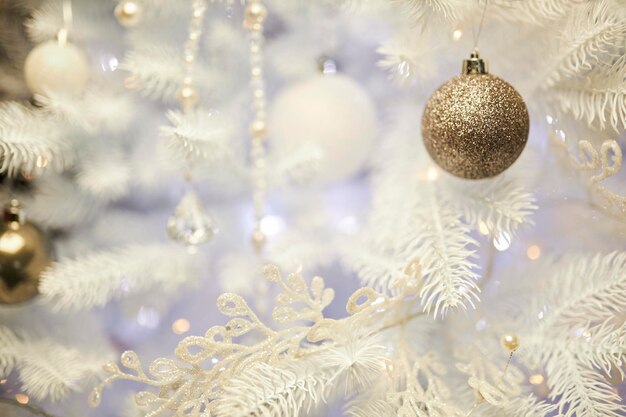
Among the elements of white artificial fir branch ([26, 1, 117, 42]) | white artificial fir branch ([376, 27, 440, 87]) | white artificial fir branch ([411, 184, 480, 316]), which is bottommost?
white artificial fir branch ([411, 184, 480, 316])

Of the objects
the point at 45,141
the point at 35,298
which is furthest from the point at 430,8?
the point at 35,298

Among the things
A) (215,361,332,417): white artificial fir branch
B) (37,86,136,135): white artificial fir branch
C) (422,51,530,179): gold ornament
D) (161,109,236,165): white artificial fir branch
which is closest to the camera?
(215,361,332,417): white artificial fir branch

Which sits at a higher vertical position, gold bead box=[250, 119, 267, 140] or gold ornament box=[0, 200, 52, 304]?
gold bead box=[250, 119, 267, 140]

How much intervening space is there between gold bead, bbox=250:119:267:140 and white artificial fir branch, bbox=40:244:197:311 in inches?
7.4

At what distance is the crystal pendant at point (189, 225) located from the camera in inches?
30.2

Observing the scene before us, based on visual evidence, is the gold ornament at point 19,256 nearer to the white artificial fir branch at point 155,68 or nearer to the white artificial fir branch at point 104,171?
the white artificial fir branch at point 104,171

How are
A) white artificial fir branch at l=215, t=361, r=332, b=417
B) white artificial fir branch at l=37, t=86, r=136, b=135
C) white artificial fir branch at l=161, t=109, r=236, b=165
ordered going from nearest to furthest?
1. white artificial fir branch at l=215, t=361, r=332, b=417
2. white artificial fir branch at l=161, t=109, r=236, b=165
3. white artificial fir branch at l=37, t=86, r=136, b=135

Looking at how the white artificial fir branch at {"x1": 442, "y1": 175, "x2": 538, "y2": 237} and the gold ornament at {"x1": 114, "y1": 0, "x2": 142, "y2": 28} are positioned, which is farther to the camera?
the gold ornament at {"x1": 114, "y1": 0, "x2": 142, "y2": 28}

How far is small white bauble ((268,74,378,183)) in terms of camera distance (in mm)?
799

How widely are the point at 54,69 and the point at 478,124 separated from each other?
1.81ft

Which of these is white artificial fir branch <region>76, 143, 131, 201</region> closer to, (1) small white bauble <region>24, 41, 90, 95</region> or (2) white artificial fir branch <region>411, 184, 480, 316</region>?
(1) small white bauble <region>24, 41, 90, 95</region>

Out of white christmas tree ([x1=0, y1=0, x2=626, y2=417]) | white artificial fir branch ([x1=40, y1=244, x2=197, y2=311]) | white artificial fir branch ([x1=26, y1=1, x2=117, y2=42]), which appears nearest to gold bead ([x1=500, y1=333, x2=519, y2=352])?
white christmas tree ([x1=0, y1=0, x2=626, y2=417])

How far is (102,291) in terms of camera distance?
2.33 ft

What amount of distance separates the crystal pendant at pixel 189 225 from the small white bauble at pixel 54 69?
0.22m
